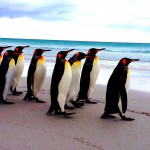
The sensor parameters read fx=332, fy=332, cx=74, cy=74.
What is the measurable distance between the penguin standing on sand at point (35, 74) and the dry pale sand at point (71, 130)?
376 mm

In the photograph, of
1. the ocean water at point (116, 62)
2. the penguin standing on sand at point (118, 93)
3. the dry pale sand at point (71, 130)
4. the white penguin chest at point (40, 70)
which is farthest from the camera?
the ocean water at point (116, 62)

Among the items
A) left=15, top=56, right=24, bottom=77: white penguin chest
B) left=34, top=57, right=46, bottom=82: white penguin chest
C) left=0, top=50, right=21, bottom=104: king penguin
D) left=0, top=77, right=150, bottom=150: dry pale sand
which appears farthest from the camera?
left=15, top=56, right=24, bottom=77: white penguin chest

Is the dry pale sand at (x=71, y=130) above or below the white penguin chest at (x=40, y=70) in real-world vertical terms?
below

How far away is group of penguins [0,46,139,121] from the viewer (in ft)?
17.8

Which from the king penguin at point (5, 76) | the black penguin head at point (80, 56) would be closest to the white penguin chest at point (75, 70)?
the black penguin head at point (80, 56)

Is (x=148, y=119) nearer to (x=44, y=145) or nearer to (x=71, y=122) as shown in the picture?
(x=71, y=122)

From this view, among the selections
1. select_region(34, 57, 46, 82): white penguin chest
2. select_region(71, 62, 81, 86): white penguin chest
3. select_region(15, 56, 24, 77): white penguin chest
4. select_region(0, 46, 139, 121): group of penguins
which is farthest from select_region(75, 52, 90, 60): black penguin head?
select_region(15, 56, 24, 77): white penguin chest

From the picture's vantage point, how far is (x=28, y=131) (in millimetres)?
4473

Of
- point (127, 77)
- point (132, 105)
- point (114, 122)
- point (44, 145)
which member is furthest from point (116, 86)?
point (44, 145)

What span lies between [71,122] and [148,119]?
1.30m

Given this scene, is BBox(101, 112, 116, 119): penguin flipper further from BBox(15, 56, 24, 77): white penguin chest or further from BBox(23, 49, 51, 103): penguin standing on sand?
BBox(15, 56, 24, 77): white penguin chest

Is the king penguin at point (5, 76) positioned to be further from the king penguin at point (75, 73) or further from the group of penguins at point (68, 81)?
the king penguin at point (75, 73)

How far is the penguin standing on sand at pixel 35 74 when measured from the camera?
6836mm

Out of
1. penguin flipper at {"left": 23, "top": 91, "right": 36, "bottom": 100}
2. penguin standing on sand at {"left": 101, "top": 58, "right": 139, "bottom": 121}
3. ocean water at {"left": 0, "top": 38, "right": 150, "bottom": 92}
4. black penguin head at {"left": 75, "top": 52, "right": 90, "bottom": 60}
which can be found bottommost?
ocean water at {"left": 0, "top": 38, "right": 150, "bottom": 92}
